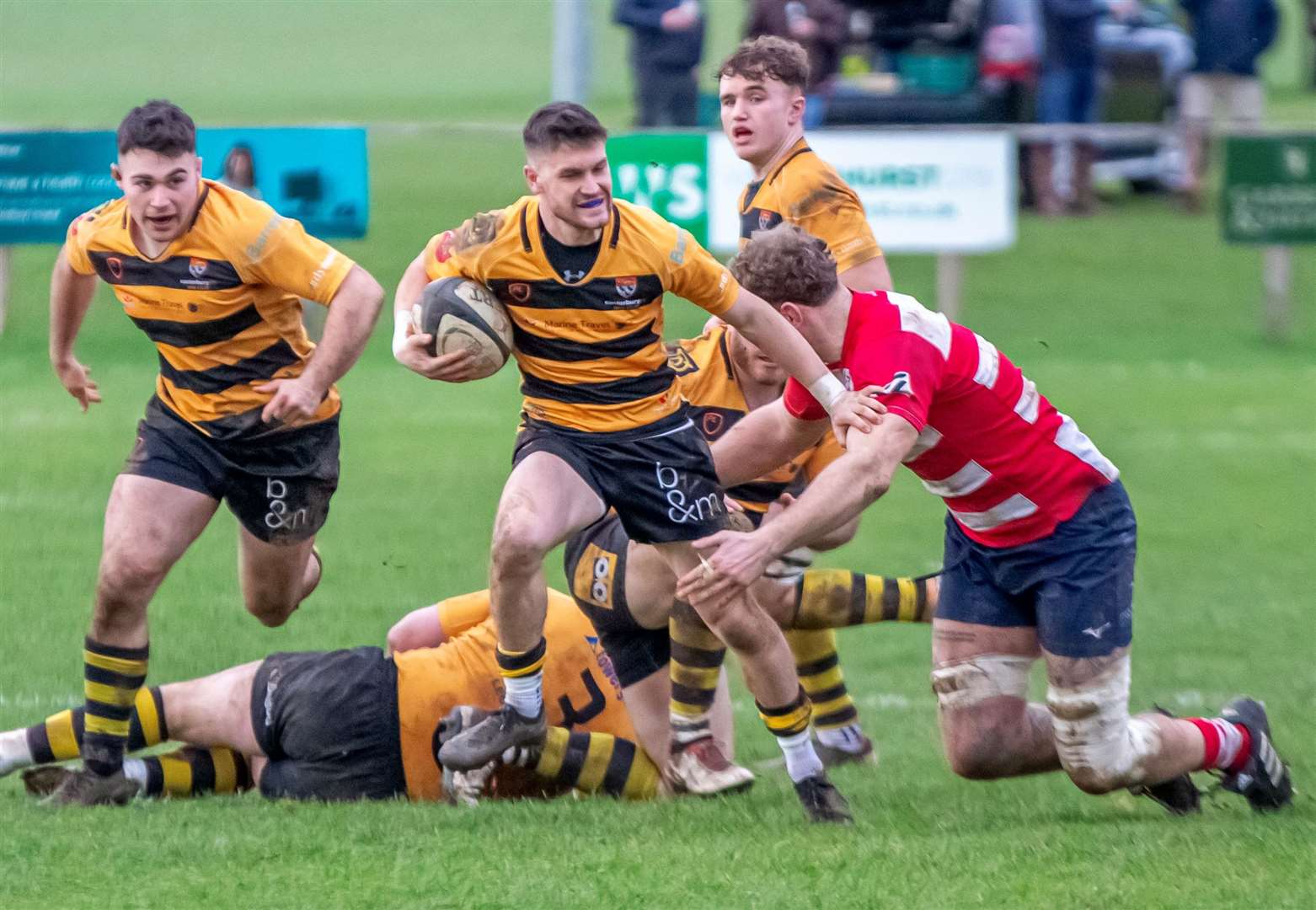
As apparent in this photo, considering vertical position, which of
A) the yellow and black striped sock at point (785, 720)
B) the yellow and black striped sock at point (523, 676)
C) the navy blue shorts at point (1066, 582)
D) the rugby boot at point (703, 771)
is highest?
the navy blue shorts at point (1066, 582)

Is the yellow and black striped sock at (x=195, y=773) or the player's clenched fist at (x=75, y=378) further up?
the player's clenched fist at (x=75, y=378)

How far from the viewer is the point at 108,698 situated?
19.5 ft

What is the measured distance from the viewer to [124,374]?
14008 mm

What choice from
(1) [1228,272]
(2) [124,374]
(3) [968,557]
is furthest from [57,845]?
(1) [1228,272]

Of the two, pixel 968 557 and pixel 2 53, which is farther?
pixel 2 53

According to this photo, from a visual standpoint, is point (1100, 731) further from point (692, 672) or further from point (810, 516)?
point (692, 672)

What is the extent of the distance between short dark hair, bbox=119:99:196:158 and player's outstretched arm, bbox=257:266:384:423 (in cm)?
64

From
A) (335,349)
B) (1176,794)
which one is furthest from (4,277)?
(1176,794)

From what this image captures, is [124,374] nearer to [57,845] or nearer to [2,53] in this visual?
[57,845]

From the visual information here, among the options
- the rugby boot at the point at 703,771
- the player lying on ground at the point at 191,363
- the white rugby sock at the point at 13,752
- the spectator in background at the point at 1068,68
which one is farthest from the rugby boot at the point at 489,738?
the spectator in background at the point at 1068,68

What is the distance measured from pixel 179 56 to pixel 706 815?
107ft

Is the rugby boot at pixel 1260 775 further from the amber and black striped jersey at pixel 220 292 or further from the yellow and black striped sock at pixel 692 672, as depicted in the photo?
the amber and black striped jersey at pixel 220 292

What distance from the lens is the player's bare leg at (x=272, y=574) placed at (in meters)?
6.70

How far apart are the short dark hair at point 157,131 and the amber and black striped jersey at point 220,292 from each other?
0.26 m
